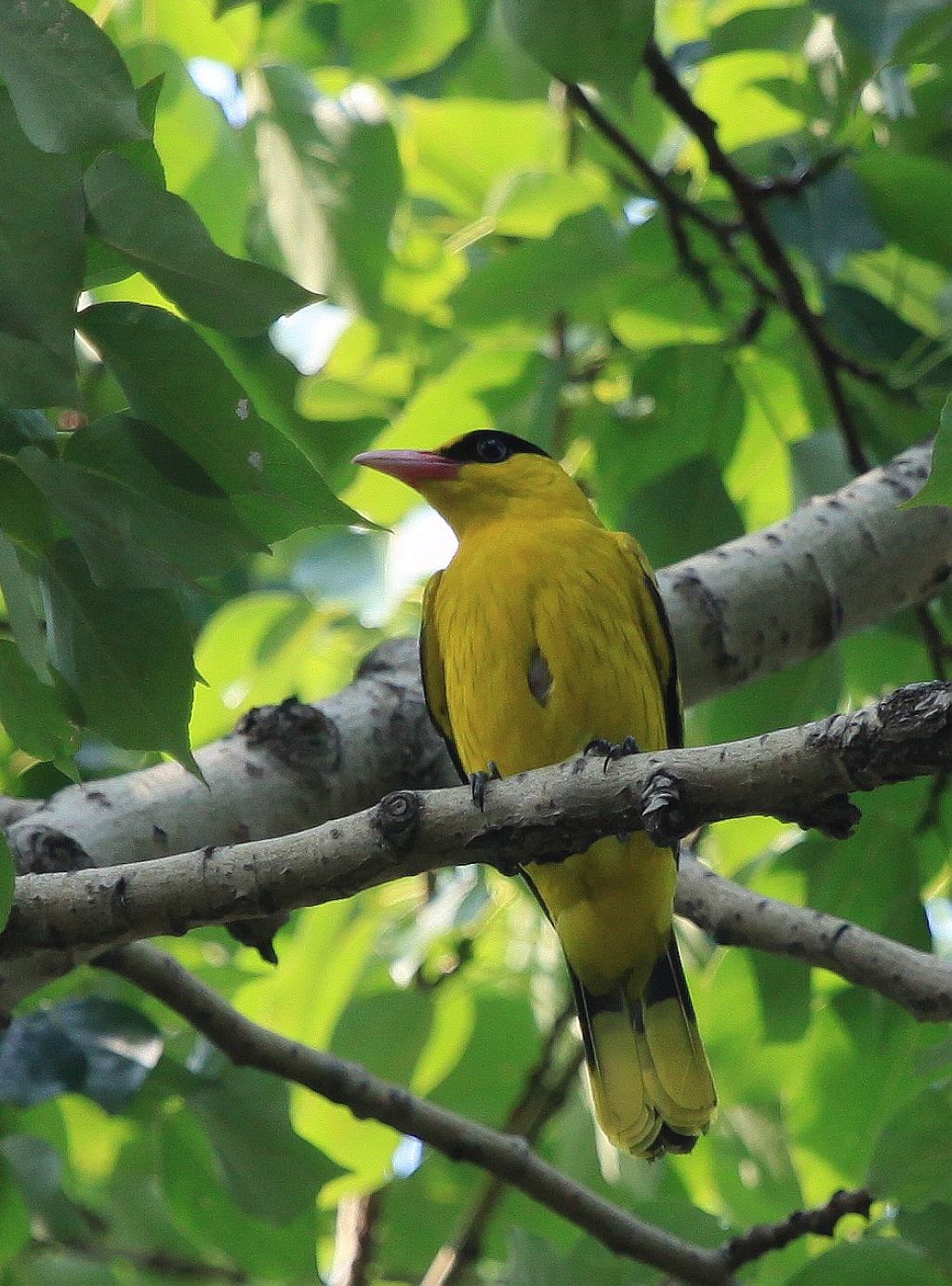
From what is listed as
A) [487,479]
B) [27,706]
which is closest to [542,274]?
[487,479]

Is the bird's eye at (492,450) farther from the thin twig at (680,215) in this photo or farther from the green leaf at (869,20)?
the green leaf at (869,20)

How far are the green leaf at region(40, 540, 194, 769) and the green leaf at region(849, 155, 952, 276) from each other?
2.36 metres

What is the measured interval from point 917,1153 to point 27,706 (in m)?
1.85

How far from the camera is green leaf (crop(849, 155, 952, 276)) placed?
3.66 m

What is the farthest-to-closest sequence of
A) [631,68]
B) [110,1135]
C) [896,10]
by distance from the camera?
[110,1135]
[896,10]
[631,68]

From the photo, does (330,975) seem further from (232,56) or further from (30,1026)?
(232,56)

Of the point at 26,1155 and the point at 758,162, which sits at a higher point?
the point at 758,162

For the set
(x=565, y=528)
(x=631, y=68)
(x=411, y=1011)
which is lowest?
(x=411, y=1011)

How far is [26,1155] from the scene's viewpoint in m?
3.22

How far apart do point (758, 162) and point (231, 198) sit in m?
1.38

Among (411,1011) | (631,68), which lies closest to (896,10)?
(631,68)

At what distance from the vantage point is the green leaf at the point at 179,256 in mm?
1915

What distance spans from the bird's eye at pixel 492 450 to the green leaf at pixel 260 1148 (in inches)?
78.9

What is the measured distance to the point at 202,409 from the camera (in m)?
2.08
